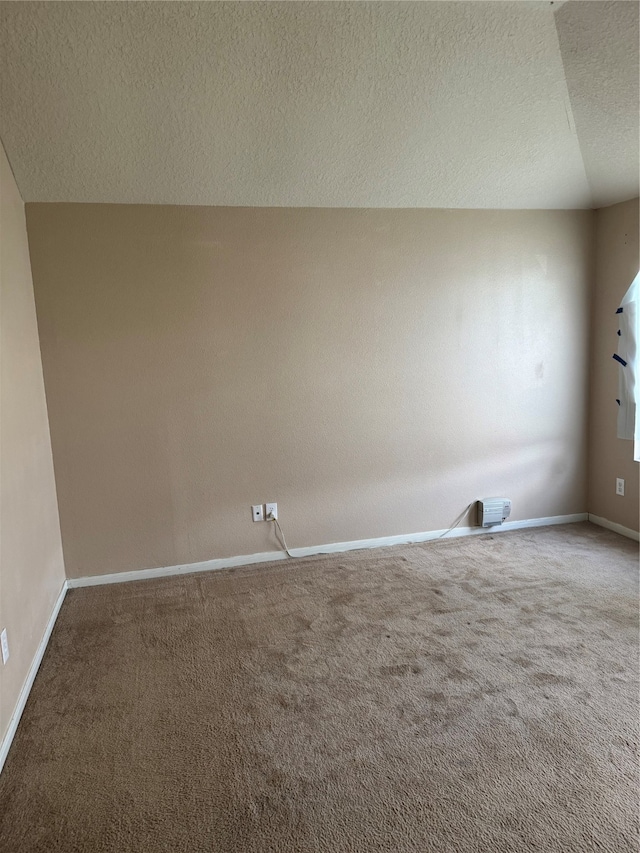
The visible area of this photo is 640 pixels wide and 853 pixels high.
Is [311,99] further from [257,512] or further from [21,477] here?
[257,512]

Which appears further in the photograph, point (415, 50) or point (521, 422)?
point (521, 422)

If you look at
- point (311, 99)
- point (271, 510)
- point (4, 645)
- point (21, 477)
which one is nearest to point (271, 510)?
point (271, 510)

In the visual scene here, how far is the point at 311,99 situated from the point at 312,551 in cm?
258

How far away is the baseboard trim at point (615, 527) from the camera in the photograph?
3680 mm

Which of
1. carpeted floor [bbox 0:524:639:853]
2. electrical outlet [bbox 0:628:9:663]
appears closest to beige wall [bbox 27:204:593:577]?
carpeted floor [bbox 0:524:639:853]

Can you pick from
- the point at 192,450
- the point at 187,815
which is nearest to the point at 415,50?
the point at 192,450

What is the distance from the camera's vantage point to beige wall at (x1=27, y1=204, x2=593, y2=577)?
121 inches

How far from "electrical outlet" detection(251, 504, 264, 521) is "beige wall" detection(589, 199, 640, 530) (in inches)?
98.6

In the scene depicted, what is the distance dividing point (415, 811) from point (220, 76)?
2.86 meters

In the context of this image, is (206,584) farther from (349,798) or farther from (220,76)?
(220,76)

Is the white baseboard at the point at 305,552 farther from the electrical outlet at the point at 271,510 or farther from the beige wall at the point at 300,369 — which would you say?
the electrical outlet at the point at 271,510

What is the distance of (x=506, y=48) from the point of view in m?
2.36

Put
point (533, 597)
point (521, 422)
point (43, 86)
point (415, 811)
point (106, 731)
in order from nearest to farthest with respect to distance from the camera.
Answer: point (415, 811), point (106, 731), point (43, 86), point (533, 597), point (521, 422)

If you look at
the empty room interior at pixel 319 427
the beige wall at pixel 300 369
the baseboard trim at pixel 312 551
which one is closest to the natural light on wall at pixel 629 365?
the empty room interior at pixel 319 427
